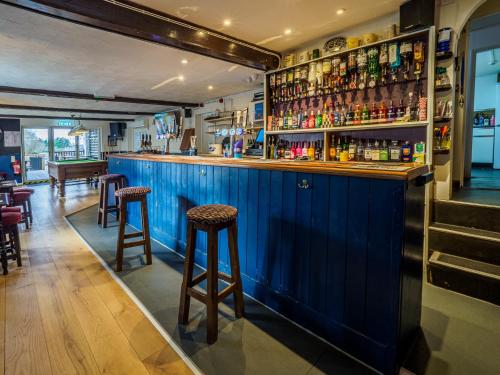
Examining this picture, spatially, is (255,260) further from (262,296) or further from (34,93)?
(34,93)

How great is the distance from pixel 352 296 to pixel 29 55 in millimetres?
5047

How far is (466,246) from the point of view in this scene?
257 cm

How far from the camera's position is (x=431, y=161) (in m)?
2.82

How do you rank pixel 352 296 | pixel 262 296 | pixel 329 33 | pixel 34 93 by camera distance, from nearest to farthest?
pixel 352 296 < pixel 262 296 < pixel 329 33 < pixel 34 93

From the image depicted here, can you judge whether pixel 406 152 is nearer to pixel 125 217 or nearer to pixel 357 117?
pixel 357 117

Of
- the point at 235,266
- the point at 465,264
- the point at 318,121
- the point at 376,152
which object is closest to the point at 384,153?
the point at 376,152

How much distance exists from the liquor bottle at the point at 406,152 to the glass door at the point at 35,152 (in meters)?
12.5

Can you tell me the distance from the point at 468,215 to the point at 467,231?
0.59ft

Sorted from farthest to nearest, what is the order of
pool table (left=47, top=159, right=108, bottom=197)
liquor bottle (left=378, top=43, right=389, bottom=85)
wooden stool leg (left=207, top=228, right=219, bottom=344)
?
pool table (left=47, top=159, right=108, bottom=197), liquor bottle (left=378, top=43, right=389, bottom=85), wooden stool leg (left=207, top=228, right=219, bottom=344)

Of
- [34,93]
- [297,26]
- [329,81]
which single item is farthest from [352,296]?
[34,93]

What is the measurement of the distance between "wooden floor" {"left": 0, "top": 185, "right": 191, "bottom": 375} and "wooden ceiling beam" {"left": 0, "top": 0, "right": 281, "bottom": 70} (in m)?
2.38

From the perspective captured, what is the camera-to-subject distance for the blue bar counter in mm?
1513

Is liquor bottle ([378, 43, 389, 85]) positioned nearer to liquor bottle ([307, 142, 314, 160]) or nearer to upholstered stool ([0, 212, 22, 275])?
liquor bottle ([307, 142, 314, 160])

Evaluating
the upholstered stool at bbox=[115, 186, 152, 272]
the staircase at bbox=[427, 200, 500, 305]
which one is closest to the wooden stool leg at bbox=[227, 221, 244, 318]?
the upholstered stool at bbox=[115, 186, 152, 272]
